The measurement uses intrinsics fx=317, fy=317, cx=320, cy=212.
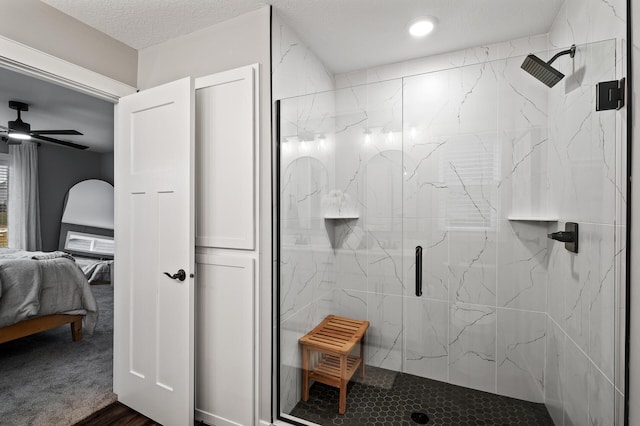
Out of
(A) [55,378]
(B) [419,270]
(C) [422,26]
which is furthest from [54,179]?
(B) [419,270]

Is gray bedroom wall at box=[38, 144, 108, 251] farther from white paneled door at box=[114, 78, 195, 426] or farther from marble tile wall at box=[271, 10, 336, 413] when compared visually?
marble tile wall at box=[271, 10, 336, 413]

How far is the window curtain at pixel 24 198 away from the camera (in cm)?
497

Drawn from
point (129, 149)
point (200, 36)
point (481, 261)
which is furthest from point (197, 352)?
point (200, 36)

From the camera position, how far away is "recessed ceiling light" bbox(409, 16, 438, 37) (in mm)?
1793

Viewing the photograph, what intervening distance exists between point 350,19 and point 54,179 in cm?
612

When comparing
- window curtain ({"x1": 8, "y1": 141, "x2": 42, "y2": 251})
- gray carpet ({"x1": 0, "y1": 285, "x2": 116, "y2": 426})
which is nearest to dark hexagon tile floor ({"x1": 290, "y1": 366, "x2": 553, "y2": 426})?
gray carpet ({"x1": 0, "y1": 285, "x2": 116, "y2": 426})

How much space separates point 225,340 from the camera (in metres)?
1.83

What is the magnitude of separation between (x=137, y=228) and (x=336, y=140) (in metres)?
1.37

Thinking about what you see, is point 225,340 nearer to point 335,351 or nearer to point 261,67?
point 335,351

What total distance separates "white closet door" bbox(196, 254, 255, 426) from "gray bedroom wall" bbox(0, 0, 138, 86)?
4.49 feet

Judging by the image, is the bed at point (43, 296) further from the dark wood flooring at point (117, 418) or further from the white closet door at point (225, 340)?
the white closet door at point (225, 340)

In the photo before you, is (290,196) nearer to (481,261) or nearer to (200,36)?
(481,261)

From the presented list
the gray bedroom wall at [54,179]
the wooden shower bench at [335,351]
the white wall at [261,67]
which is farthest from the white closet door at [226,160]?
the gray bedroom wall at [54,179]

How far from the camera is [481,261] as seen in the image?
4.67 ft
